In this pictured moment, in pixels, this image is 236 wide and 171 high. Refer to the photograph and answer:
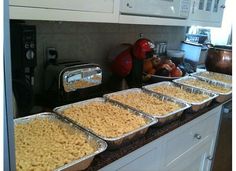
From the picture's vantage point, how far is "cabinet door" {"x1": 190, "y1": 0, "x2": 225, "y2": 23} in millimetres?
1654

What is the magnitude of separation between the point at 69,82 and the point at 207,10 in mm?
1254

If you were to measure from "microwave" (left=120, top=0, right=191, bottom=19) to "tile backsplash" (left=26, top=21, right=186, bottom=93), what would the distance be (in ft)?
1.08

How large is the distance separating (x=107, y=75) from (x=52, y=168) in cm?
100

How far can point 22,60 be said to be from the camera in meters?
0.94

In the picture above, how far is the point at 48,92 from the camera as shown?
1150mm

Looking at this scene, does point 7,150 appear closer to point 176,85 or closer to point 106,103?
point 106,103

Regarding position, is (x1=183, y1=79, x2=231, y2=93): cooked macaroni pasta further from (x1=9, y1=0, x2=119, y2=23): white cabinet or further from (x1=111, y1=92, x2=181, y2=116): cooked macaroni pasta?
(x1=9, y1=0, x2=119, y2=23): white cabinet

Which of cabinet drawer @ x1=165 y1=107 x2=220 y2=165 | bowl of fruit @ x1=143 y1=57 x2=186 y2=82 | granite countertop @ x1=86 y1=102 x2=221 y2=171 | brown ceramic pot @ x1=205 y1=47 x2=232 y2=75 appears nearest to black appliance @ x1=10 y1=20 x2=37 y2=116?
granite countertop @ x1=86 y1=102 x2=221 y2=171

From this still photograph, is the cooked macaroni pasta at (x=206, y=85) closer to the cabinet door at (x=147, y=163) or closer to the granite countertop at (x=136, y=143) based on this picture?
the granite countertop at (x=136, y=143)

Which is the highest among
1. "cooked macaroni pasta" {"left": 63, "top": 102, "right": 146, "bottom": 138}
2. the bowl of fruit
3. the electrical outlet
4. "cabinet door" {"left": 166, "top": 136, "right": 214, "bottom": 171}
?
the electrical outlet

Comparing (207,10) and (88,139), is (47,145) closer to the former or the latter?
(88,139)

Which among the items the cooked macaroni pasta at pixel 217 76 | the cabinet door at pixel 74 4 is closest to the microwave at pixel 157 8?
the cabinet door at pixel 74 4

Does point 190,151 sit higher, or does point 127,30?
point 127,30

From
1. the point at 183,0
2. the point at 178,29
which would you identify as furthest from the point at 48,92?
the point at 178,29
